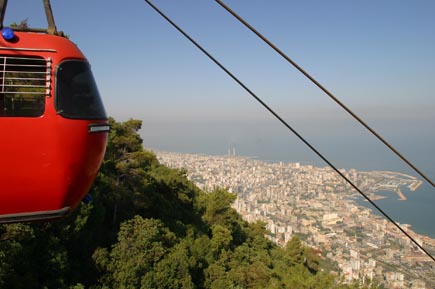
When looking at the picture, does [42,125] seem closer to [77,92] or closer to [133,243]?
[77,92]

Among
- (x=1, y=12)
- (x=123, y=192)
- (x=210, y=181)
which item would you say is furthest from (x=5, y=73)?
(x=210, y=181)

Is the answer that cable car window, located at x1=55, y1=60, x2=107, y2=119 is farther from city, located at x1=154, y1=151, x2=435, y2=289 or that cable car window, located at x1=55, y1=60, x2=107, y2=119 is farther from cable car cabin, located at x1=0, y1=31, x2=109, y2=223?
city, located at x1=154, y1=151, x2=435, y2=289

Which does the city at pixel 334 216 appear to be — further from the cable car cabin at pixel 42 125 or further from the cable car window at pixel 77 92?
the cable car window at pixel 77 92

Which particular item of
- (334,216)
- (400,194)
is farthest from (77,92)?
(400,194)

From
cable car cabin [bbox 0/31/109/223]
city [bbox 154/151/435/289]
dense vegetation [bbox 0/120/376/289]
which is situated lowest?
city [bbox 154/151/435/289]

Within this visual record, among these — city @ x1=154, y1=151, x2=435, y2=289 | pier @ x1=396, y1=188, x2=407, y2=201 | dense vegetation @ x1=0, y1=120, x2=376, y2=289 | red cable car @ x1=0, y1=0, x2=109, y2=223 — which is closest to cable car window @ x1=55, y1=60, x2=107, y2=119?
red cable car @ x1=0, y1=0, x2=109, y2=223

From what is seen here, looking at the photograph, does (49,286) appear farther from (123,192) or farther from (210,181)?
(210,181)
